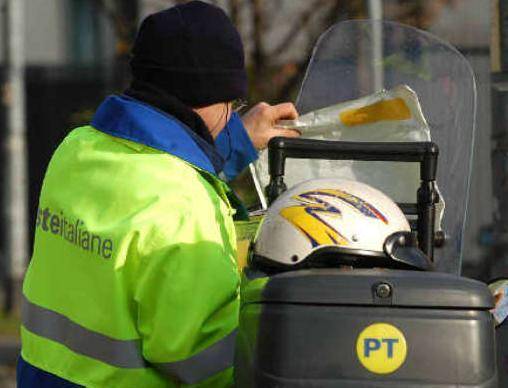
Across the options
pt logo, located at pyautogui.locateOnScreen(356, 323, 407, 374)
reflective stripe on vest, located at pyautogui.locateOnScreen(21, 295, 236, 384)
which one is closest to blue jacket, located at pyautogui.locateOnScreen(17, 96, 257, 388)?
reflective stripe on vest, located at pyautogui.locateOnScreen(21, 295, 236, 384)

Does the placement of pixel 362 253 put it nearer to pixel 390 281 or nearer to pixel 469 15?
pixel 390 281

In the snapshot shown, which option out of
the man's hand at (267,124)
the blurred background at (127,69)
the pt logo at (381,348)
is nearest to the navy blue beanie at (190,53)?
the man's hand at (267,124)

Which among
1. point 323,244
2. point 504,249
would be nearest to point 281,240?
point 323,244

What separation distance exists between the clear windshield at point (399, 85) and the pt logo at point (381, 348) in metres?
0.99

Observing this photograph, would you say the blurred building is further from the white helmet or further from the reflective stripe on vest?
the reflective stripe on vest

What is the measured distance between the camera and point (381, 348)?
258cm

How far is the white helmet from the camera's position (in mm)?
2842

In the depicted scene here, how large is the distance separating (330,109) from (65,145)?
870mm

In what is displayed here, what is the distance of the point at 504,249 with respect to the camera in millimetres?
4234

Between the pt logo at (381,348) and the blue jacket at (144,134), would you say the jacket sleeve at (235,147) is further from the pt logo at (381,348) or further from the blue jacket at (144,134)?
the pt logo at (381,348)

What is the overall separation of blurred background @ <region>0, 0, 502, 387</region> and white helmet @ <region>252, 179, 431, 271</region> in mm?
1263

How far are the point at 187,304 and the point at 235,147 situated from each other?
0.97 metres

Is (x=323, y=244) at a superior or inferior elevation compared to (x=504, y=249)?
superior

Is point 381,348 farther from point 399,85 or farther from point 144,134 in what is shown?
point 399,85
